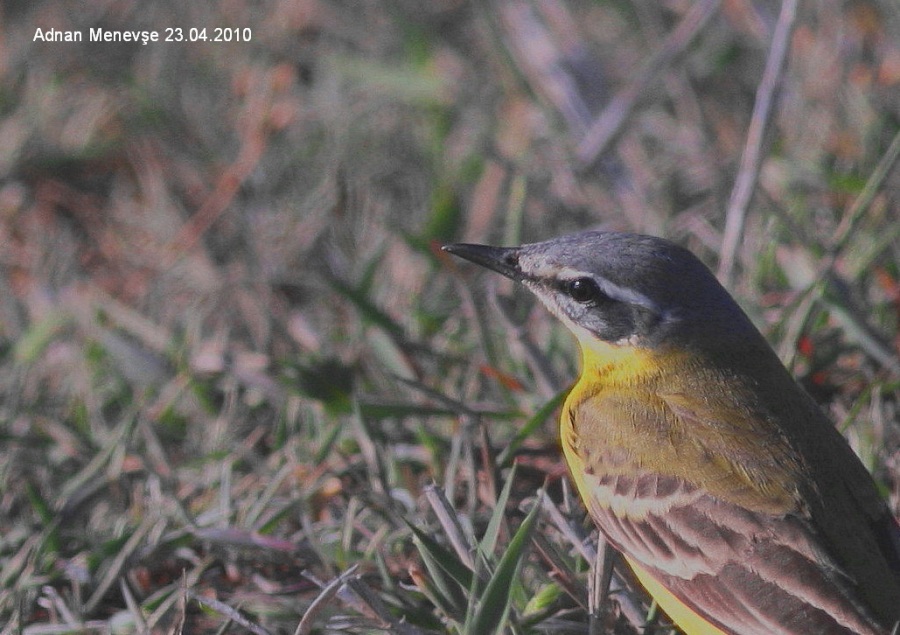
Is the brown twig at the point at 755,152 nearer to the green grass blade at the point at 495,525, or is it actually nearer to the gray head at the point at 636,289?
the gray head at the point at 636,289

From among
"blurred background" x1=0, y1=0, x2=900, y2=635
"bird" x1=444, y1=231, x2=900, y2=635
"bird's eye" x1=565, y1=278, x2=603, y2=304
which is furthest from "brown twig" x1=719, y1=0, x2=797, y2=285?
"bird's eye" x1=565, y1=278, x2=603, y2=304

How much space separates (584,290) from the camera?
4016 mm

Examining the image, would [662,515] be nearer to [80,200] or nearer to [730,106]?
[730,106]

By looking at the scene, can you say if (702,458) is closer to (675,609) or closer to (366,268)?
(675,609)

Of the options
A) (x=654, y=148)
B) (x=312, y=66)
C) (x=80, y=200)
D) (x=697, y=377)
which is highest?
(x=697, y=377)

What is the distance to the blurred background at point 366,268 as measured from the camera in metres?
4.06

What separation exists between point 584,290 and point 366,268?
173cm

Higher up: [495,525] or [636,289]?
[636,289]

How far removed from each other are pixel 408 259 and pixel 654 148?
1.50 metres

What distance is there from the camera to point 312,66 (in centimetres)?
735

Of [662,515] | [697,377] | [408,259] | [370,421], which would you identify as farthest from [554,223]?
[662,515]

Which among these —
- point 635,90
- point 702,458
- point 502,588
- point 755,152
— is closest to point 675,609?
point 702,458

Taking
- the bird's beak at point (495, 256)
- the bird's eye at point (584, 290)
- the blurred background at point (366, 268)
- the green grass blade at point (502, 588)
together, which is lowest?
the blurred background at point (366, 268)

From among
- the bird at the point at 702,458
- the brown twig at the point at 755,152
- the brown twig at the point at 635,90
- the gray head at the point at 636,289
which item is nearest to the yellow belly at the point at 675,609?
the bird at the point at 702,458
